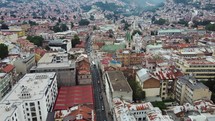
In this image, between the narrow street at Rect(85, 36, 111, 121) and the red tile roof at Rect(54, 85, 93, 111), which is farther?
the narrow street at Rect(85, 36, 111, 121)

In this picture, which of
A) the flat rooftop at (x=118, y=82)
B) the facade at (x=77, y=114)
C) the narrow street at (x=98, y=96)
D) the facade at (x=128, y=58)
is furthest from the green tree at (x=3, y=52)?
the facade at (x=77, y=114)

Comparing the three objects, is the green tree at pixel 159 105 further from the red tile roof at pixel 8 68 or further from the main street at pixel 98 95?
the red tile roof at pixel 8 68

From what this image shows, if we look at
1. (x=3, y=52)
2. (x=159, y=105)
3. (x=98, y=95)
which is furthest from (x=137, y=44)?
(x=159, y=105)

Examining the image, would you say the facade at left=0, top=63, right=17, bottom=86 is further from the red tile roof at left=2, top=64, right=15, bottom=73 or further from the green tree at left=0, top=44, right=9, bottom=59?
the green tree at left=0, top=44, right=9, bottom=59

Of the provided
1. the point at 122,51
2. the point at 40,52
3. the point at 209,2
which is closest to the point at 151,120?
the point at 122,51

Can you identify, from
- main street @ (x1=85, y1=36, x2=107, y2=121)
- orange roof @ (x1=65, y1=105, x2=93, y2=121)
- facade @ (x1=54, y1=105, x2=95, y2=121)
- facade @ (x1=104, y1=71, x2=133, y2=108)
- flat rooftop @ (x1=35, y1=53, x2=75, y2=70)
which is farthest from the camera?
flat rooftop @ (x1=35, y1=53, x2=75, y2=70)

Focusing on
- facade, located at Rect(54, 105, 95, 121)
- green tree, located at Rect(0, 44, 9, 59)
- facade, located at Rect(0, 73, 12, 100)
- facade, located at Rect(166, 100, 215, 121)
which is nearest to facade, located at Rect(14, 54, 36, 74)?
facade, located at Rect(0, 73, 12, 100)

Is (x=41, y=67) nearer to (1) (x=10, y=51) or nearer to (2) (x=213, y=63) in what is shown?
(1) (x=10, y=51)
